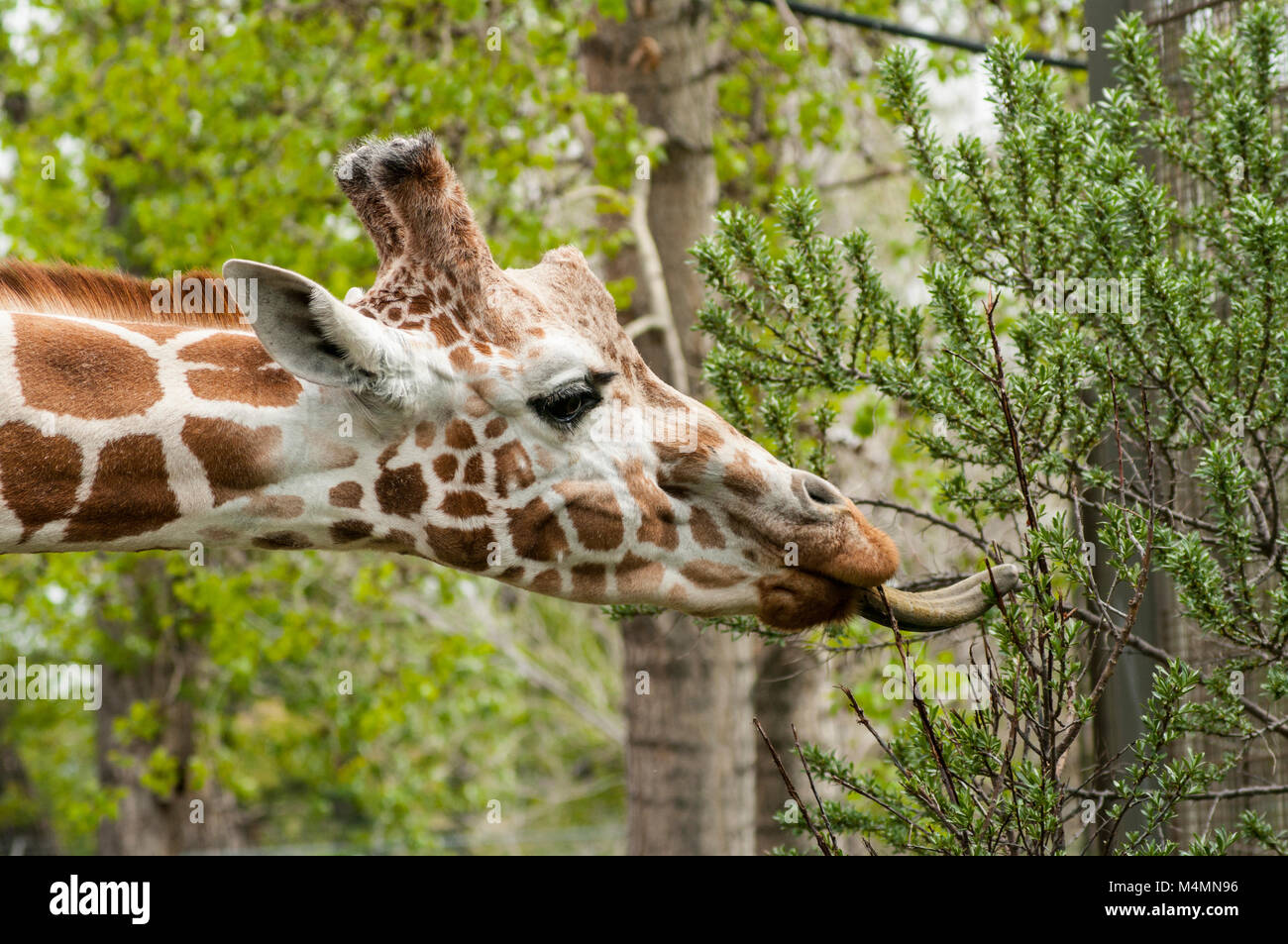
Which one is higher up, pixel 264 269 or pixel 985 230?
pixel 985 230

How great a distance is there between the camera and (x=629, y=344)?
304 centimetres

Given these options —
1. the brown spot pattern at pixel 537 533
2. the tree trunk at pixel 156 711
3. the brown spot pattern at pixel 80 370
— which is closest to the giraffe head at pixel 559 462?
the brown spot pattern at pixel 537 533

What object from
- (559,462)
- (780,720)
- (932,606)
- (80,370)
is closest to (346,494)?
(559,462)

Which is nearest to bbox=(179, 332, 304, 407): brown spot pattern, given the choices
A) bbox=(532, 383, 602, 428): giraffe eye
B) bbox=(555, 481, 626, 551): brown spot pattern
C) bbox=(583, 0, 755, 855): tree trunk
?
bbox=(532, 383, 602, 428): giraffe eye

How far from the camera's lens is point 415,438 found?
2.73 metres

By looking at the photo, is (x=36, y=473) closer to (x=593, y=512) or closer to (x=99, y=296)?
(x=99, y=296)

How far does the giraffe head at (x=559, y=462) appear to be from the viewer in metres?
2.74

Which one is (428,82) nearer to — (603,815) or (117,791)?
(117,791)

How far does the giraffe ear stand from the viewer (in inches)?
96.7

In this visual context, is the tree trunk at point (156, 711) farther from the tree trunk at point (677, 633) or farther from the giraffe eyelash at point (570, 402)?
the giraffe eyelash at point (570, 402)

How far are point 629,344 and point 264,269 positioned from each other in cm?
96

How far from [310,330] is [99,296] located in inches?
27.1

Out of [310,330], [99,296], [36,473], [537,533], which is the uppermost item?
[99,296]
